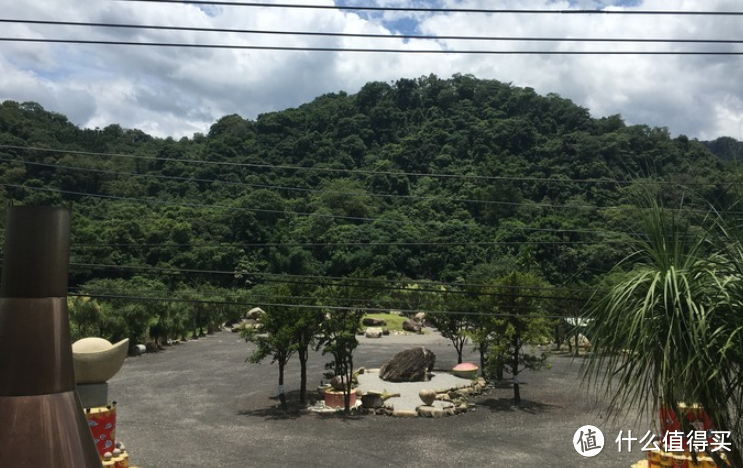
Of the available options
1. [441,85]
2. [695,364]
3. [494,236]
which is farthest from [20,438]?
[441,85]

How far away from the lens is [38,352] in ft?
16.4

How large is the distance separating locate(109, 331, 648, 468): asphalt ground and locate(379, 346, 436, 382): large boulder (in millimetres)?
3367

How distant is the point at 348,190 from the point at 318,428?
39757 millimetres

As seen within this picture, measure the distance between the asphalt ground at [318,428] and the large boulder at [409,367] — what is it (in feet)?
11.0

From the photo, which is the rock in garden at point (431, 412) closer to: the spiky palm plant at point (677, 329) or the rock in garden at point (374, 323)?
the spiky palm plant at point (677, 329)

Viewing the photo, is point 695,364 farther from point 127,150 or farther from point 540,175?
point 127,150

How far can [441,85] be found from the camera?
91.6 meters

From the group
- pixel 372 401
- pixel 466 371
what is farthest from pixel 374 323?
pixel 372 401

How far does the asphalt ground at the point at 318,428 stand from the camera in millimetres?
17391

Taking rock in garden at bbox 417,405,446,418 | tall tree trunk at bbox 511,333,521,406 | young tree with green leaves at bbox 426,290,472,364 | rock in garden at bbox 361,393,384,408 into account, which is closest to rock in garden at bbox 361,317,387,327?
young tree with green leaves at bbox 426,290,472,364

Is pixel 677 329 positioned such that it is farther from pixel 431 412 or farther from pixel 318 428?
pixel 431 412

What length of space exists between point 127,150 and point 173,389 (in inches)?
2120

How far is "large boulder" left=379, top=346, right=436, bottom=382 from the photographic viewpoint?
93.2ft

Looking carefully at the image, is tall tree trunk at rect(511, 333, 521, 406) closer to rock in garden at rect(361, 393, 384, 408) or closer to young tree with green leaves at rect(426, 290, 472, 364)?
young tree with green leaves at rect(426, 290, 472, 364)
